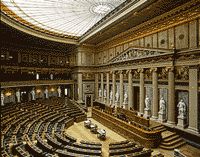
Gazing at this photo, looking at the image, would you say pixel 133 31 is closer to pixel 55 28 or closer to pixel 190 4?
pixel 190 4

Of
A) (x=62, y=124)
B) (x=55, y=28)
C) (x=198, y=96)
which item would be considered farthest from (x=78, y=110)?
(x=198, y=96)

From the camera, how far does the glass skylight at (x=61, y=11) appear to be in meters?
16.3

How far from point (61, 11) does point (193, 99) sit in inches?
557

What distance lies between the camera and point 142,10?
592 inches

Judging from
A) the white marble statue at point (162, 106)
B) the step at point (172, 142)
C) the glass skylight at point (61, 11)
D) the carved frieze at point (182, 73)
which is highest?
the glass skylight at point (61, 11)

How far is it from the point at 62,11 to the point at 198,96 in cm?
1420

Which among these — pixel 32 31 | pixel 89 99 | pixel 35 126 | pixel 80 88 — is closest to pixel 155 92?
pixel 35 126

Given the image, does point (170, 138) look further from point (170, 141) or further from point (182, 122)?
point (182, 122)

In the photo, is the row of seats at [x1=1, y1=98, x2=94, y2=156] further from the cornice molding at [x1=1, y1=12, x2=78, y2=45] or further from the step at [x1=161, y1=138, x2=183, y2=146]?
the cornice molding at [x1=1, y1=12, x2=78, y2=45]

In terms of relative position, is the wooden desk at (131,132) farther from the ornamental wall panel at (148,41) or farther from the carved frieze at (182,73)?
the ornamental wall panel at (148,41)

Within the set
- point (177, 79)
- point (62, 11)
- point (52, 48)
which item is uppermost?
point (62, 11)

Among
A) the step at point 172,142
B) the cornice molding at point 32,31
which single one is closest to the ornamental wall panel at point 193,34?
the step at point 172,142

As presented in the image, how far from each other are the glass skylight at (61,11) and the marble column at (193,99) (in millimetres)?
9033

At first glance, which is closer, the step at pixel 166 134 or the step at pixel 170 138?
the step at pixel 170 138
